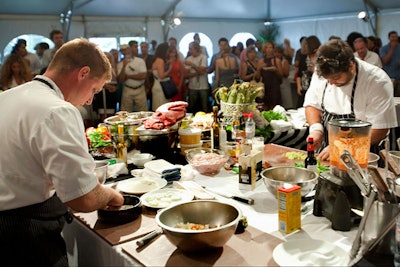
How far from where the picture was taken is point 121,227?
180cm

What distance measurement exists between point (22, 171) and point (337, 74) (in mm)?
2013

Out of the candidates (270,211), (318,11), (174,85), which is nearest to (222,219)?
(270,211)

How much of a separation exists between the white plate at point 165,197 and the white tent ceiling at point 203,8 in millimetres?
6803

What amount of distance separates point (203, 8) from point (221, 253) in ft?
29.4

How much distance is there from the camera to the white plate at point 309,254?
1.39 metres

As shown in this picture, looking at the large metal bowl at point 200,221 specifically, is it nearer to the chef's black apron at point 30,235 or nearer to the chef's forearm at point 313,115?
the chef's black apron at point 30,235

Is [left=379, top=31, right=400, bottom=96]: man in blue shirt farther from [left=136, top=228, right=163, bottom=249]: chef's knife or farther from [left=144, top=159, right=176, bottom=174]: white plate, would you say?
[left=136, top=228, right=163, bottom=249]: chef's knife

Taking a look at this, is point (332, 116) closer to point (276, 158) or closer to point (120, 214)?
point (276, 158)

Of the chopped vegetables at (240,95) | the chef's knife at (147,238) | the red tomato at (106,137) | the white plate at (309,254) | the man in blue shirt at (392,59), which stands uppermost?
the man in blue shirt at (392,59)

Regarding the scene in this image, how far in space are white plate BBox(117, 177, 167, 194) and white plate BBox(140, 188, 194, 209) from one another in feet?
0.34

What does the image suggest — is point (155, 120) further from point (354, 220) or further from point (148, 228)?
point (354, 220)

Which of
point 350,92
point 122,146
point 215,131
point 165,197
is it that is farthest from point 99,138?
point 350,92

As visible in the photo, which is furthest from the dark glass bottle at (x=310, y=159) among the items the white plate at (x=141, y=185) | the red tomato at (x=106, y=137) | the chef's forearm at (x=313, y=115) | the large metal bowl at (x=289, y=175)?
the red tomato at (x=106, y=137)

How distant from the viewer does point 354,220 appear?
5.52 feet
